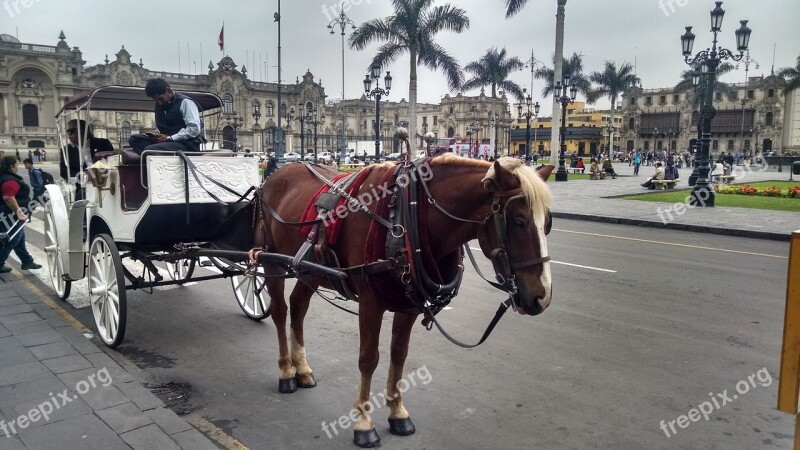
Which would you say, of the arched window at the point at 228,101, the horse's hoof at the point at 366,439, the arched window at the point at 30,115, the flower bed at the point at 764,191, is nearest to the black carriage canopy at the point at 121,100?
the horse's hoof at the point at 366,439

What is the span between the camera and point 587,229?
46.0ft

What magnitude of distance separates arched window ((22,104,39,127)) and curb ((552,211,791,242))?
7684cm

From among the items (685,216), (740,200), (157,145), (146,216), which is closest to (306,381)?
(146,216)

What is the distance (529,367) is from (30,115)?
84562mm

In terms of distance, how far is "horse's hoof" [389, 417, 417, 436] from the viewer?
12.3 feet

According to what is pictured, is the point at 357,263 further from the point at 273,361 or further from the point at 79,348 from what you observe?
the point at 79,348

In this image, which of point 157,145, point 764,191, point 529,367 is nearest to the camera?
point 529,367

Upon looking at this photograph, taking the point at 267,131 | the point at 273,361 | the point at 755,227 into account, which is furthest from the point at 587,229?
the point at 267,131

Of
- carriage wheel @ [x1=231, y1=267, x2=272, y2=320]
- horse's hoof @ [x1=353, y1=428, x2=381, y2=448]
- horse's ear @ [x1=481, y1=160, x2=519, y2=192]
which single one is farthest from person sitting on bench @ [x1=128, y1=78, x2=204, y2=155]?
horse's ear @ [x1=481, y1=160, x2=519, y2=192]

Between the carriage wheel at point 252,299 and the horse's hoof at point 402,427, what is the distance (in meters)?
2.65

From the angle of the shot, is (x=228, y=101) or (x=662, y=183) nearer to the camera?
(x=662, y=183)

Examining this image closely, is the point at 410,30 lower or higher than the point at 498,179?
higher

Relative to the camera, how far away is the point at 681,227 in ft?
46.1

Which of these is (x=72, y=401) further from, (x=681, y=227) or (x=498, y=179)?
(x=681, y=227)
